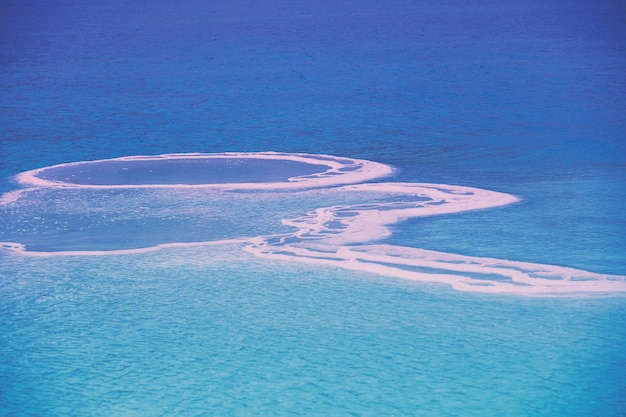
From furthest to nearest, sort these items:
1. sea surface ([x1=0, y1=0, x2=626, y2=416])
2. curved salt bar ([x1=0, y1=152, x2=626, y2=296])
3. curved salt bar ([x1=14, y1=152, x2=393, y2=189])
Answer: curved salt bar ([x1=14, y1=152, x2=393, y2=189]), curved salt bar ([x1=0, y1=152, x2=626, y2=296]), sea surface ([x1=0, y1=0, x2=626, y2=416])

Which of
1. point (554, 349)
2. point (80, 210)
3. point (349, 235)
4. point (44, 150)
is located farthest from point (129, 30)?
point (554, 349)

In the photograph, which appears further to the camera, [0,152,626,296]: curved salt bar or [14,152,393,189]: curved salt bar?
[14,152,393,189]: curved salt bar

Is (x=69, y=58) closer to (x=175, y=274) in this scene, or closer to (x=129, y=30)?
(x=129, y=30)

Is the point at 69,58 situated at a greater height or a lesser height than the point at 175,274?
greater

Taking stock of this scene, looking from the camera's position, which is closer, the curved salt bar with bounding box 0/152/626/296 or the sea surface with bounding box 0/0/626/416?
the sea surface with bounding box 0/0/626/416

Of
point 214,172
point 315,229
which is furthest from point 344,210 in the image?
point 214,172

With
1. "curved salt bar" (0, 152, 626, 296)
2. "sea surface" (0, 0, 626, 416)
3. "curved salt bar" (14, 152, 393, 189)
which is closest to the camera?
"sea surface" (0, 0, 626, 416)

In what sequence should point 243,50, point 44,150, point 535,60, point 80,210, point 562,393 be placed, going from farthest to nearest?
point 243,50
point 535,60
point 44,150
point 80,210
point 562,393
